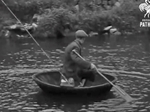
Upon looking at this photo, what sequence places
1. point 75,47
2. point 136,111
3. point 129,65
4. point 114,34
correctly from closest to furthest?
point 136,111
point 75,47
point 129,65
point 114,34

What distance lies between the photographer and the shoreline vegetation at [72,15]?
117 feet

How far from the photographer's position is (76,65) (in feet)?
42.4

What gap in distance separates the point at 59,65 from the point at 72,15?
1930 centimetres

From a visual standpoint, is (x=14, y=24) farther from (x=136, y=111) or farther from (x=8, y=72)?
(x=136, y=111)

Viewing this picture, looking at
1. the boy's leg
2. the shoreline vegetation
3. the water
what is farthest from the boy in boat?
the shoreline vegetation

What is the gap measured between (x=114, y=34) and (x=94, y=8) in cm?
738

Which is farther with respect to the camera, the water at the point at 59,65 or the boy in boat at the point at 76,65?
the boy in boat at the point at 76,65

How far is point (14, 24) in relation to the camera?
38.0 metres

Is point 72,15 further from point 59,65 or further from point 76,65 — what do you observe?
point 76,65

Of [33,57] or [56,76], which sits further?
[33,57]

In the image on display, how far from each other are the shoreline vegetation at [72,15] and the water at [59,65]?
849cm

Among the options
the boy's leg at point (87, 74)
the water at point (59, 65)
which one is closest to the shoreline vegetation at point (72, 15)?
the water at point (59, 65)

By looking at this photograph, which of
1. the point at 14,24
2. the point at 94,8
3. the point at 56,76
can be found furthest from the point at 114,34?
the point at 56,76

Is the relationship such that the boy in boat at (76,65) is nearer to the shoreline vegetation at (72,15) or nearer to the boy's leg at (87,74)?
the boy's leg at (87,74)
